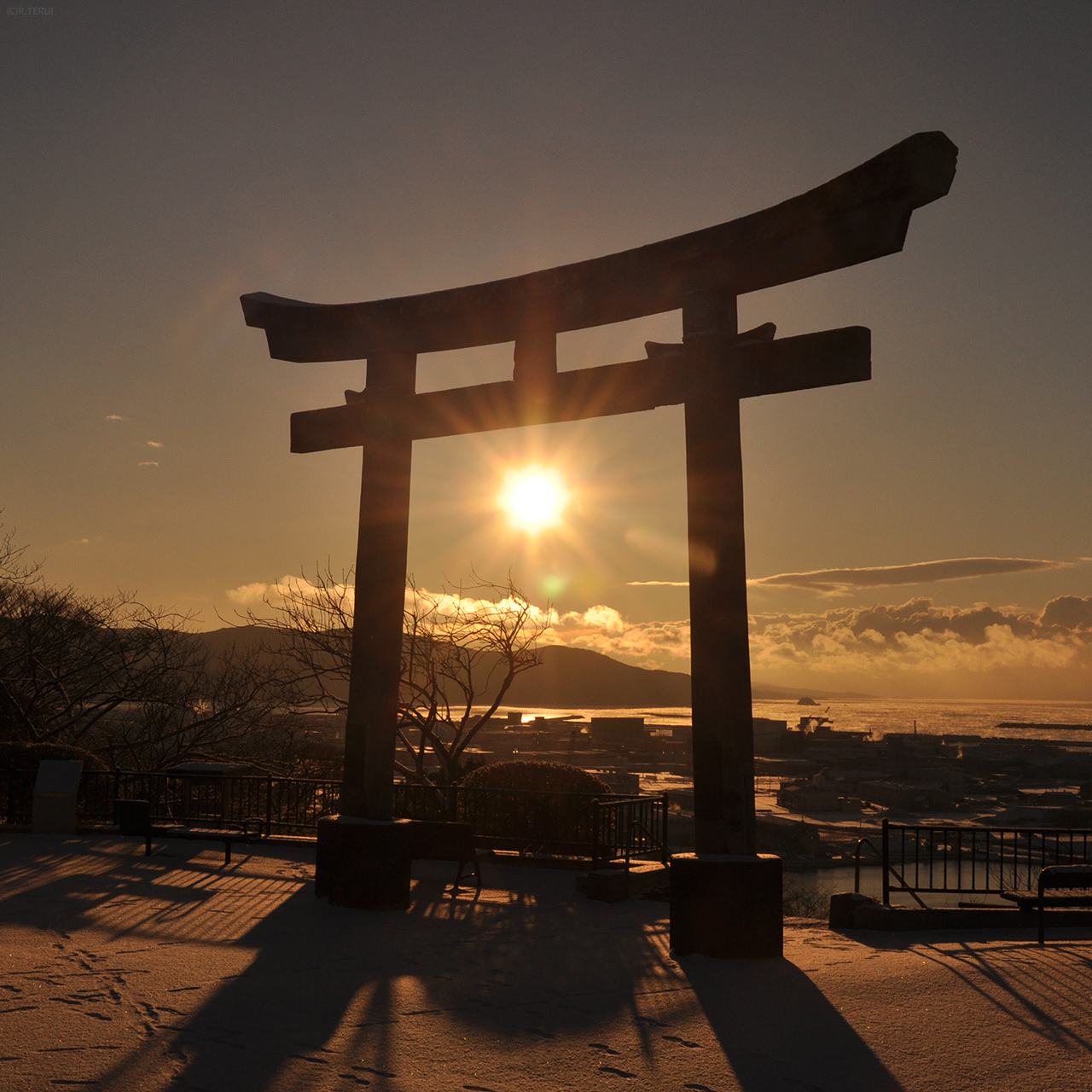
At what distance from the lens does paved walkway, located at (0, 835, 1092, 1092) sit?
202 inches

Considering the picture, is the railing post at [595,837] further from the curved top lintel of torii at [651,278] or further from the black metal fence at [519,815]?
the curved top lintel of torii at [651,278]

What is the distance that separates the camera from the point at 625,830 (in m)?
12.5

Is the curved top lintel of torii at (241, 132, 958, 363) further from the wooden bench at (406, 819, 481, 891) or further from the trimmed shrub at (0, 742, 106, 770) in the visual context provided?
the trimmed shrub at (0, 742, 106, 770)

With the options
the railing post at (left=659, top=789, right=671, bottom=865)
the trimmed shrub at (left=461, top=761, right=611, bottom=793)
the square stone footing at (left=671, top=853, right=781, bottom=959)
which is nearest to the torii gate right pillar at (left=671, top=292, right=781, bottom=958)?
the square stone footing at (left=671, top=853, right=781, bottom=959)

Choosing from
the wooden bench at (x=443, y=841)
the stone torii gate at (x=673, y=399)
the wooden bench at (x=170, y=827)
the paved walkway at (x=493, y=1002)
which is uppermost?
the stone torii gate at (x=673, y=399)

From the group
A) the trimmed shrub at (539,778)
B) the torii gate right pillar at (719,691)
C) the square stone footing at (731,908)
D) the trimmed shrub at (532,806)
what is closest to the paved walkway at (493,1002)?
the square stone footing at (731,908)

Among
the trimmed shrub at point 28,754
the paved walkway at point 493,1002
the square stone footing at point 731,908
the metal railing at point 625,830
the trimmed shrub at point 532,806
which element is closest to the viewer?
the paved walkway at point 493,1002

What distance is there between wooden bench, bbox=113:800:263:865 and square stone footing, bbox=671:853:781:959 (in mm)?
7390

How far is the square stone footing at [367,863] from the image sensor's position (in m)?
9.40

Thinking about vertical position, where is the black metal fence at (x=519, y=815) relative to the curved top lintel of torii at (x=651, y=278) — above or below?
below

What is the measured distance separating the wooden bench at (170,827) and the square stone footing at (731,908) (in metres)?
7.39

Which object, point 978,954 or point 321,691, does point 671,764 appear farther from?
point 978,954

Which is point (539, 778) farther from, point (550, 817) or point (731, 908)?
point (731, 908)

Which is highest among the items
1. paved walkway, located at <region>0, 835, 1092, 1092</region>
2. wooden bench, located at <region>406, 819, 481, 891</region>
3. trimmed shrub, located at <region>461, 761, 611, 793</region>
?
trimmed shrub, located at <region>461, 761, 611, 793</region>
